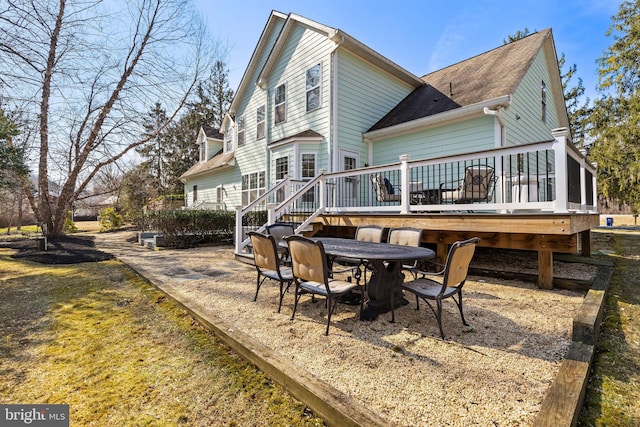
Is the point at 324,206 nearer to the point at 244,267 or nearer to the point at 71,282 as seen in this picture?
the point at 244,267

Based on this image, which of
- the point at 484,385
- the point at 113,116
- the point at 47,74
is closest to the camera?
the point at 484,385

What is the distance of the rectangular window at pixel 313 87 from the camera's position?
10.4 metres

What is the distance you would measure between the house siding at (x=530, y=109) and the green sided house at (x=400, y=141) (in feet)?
0.23

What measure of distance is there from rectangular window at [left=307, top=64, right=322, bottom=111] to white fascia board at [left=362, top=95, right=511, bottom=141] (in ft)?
6.81

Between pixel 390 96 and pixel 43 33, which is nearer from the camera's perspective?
pixel 43 33

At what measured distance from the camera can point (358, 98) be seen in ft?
34.0

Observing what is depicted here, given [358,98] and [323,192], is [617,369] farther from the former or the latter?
[358,98]

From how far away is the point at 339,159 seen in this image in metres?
9.82

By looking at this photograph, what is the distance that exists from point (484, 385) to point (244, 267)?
549cm

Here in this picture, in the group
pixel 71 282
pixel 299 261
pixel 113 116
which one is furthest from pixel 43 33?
pixel 299 261

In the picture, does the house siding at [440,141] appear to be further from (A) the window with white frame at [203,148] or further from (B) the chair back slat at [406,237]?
(A) the window with white frame at [203,148]

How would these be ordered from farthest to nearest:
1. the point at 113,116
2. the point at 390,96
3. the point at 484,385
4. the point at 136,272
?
the point at 113,116
the point at 390,96
the point at 136,272
the point at 484,385

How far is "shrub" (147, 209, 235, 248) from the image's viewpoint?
1026cm

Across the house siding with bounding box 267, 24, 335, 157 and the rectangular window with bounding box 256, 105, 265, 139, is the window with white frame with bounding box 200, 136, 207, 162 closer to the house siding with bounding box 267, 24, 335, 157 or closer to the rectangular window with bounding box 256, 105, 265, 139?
the rectangular window with bounding box 256, 105, 265, 139
